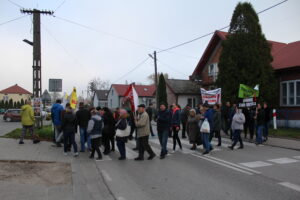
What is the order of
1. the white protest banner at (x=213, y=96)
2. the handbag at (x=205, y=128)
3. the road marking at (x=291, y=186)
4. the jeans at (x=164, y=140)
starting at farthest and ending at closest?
the white protest banner at (x=213, y=96) < the handbag at (x=205, y=128) < the jeans at (x=164, y=140) < the road marking at (x=291, y=186)

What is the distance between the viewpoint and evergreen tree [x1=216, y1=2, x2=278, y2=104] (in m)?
18.6

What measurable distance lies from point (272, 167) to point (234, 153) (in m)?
2.17

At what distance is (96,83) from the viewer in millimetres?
87875

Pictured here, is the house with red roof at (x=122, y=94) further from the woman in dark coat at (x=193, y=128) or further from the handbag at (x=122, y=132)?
the handbag at (x=122, y=132)

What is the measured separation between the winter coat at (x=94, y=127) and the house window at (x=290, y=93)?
14.7 m

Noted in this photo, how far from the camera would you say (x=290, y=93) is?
19.1 meters

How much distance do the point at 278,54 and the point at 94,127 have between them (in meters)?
19.3

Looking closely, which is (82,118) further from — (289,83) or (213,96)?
(289,83)

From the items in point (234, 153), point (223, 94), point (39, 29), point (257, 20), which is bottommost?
point (234, 153)

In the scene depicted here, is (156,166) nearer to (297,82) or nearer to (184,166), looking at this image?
(184,166)

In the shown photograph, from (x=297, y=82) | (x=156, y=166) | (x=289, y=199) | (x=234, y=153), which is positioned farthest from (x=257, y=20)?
(x=289, y=199)

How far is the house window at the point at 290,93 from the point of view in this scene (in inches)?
729

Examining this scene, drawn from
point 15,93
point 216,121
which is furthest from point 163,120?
point 15,93

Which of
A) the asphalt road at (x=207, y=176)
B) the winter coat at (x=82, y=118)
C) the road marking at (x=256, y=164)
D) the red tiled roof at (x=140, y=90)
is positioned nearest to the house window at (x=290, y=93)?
the asphalt road at (x=207, y=176)
